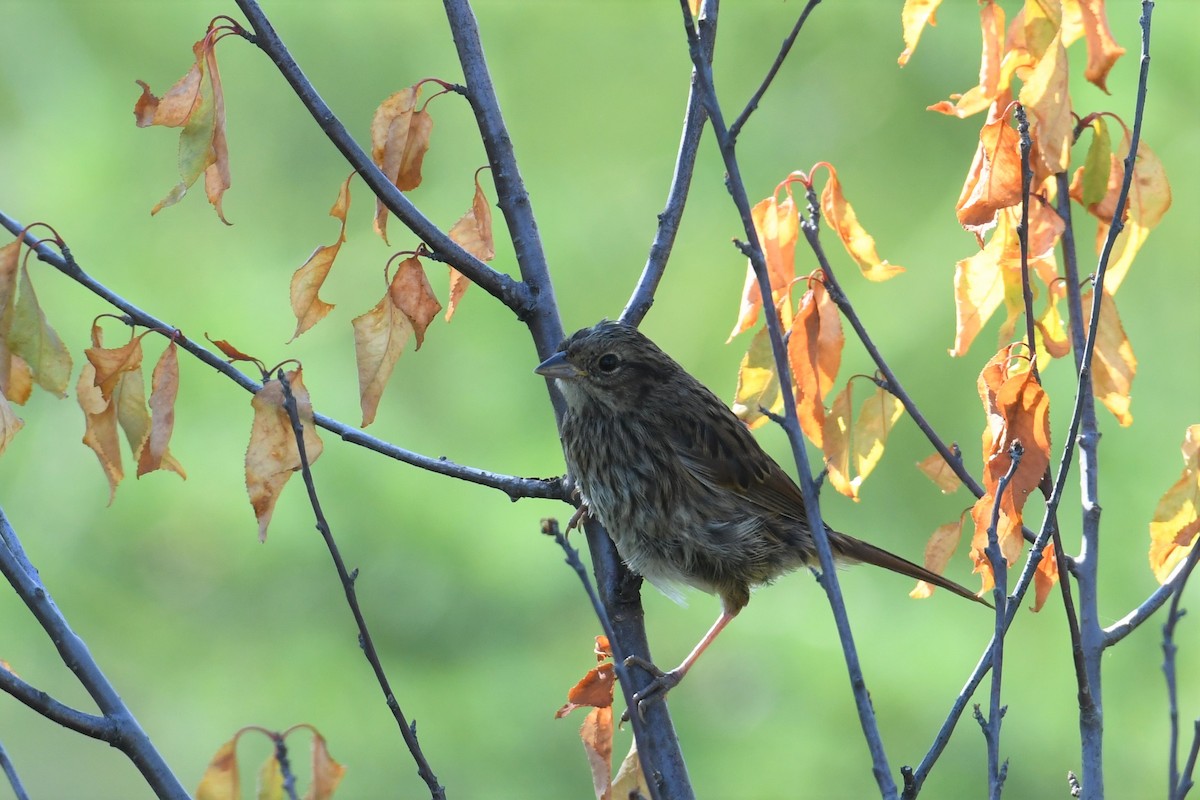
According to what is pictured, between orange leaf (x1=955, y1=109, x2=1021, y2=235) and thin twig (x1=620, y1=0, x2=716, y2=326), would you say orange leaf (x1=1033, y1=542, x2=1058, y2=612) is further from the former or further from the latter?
thin twig (x1=620, y1=0, x2=716, y2=326)

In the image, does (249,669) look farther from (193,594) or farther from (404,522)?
(404,522)

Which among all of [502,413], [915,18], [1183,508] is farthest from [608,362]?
[502,413]

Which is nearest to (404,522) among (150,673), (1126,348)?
(150,673)

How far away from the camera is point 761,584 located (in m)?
3.50

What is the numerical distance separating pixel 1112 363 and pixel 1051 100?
528mm

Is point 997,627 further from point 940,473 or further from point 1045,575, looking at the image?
point 940,473

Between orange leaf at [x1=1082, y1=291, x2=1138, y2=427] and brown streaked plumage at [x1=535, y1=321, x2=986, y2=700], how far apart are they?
86cm

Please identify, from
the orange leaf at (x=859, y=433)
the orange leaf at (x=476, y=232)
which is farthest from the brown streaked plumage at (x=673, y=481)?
the orange leaf at (x=859, y=433)

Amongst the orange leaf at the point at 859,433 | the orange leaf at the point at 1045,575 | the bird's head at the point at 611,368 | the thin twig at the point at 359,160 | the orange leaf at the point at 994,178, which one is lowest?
the orange leaf at the point at 1045,575

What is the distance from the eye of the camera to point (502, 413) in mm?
6926

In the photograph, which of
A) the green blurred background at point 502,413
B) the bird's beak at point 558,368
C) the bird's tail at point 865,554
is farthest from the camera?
the green blurred background at point 502,413

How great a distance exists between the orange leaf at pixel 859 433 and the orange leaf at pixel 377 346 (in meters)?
0.85

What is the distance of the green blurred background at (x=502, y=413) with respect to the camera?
583 cm

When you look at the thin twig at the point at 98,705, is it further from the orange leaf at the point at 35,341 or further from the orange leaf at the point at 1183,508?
the orange leaf at the point at 1183,508
